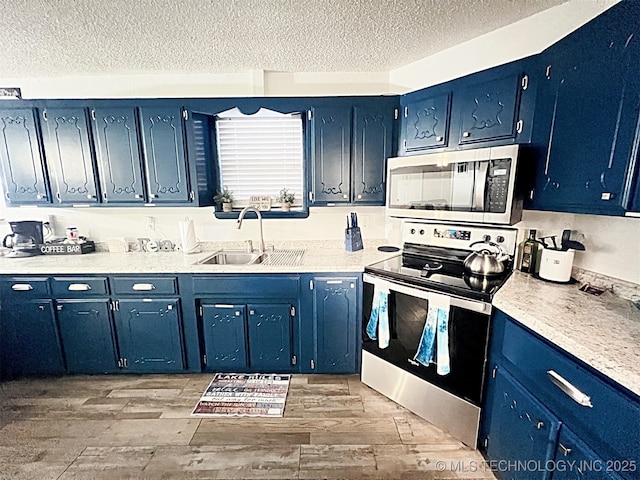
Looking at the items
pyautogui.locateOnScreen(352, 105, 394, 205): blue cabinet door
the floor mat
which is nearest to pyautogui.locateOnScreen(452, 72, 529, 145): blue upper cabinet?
pyautogui.locateOnScreen(352, 105, 394, 205): blue cabinet door

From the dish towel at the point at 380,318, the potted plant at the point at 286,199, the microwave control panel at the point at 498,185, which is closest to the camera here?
the microwave control panel at the point at 498,185

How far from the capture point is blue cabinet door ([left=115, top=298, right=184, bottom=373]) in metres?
2.24

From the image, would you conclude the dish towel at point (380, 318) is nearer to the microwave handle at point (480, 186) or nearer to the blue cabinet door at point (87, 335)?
the microwave handle at point (480, 186)

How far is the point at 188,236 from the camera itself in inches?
99.2

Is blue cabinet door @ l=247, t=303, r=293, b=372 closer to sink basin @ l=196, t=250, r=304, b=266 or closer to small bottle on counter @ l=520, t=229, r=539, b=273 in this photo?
sink basin @ l=196, t=250, r=304, b=266

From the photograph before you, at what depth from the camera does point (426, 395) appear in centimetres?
186

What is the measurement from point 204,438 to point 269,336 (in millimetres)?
744

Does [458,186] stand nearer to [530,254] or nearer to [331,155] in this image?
[530,254]

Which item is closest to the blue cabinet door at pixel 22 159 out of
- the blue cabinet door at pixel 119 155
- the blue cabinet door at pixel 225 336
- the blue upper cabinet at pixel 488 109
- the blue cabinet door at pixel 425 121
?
the blue cabinet door at pixel 119 155

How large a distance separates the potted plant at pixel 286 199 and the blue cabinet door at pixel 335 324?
813 mm

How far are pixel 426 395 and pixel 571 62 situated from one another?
1954mm

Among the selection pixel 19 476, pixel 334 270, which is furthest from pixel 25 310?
pixel 334 270

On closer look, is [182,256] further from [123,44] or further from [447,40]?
[447,40]

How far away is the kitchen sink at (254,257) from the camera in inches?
92.5
